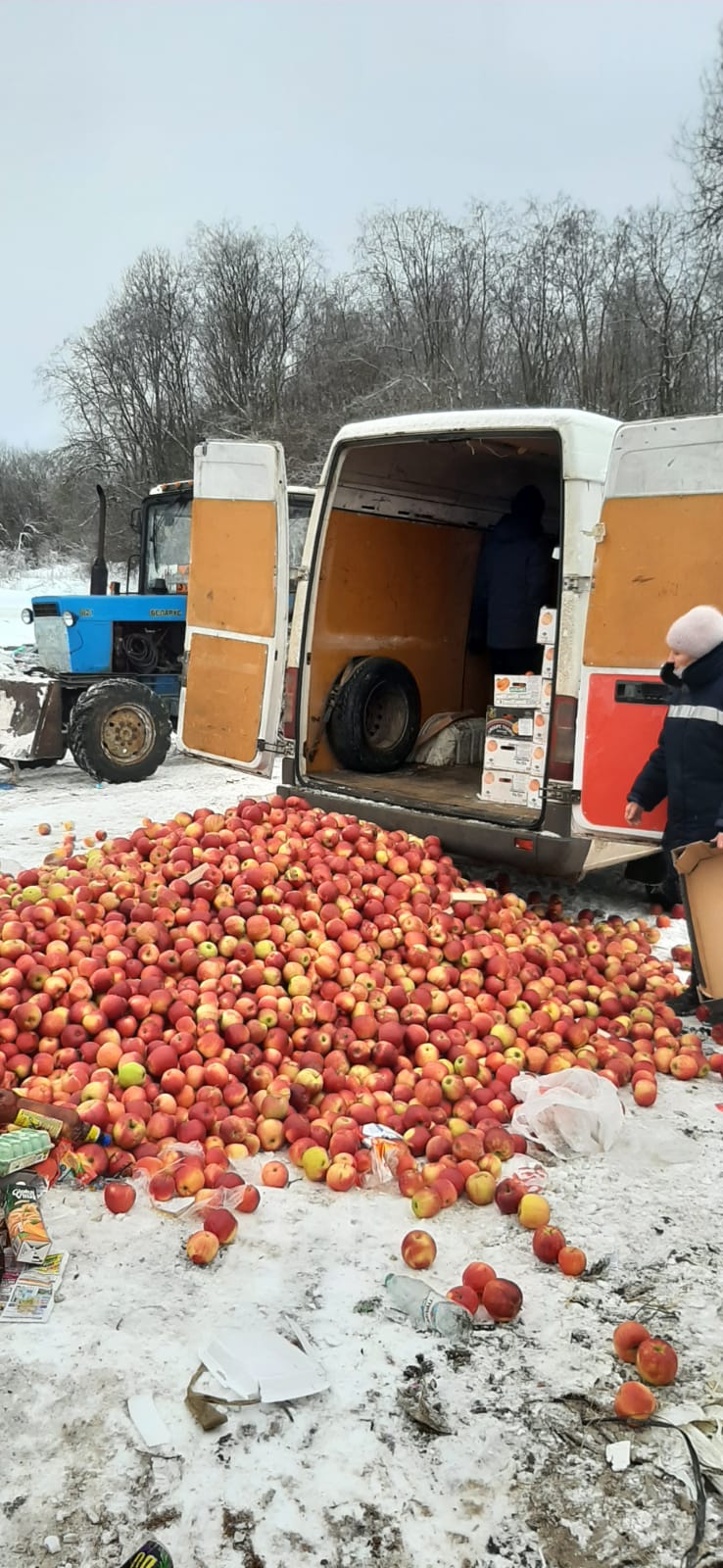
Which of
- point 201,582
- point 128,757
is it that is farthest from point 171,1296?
point 128,757

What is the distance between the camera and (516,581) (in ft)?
26.2

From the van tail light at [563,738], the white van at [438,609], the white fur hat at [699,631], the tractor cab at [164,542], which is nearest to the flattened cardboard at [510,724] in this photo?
the white van at [438,609]

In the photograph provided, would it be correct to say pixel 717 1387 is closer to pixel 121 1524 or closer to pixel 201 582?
pixel 121 1524

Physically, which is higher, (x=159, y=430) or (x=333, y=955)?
(x=159, y=430)

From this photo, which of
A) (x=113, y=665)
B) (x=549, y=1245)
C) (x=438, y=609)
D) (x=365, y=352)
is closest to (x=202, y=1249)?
(x=549, y=1245)

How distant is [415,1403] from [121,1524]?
73 cm

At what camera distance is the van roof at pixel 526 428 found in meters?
5.51

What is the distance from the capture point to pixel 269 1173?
351 centimetres

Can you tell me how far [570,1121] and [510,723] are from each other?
3307 mm

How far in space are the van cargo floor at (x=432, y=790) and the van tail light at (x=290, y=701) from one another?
1.19 feet

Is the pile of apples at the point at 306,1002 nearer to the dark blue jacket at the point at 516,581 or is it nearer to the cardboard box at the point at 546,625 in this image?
the cardboard box at the point at 546,625

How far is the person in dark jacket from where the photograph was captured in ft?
15.8

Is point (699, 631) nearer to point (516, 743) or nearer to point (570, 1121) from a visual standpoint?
point (516, 743)

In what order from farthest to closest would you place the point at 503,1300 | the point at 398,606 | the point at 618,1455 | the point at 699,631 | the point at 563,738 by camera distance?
the point at 398,606
the point at 563,738
the point at 699,631
the point at 503,1300
the point at 618,1455
